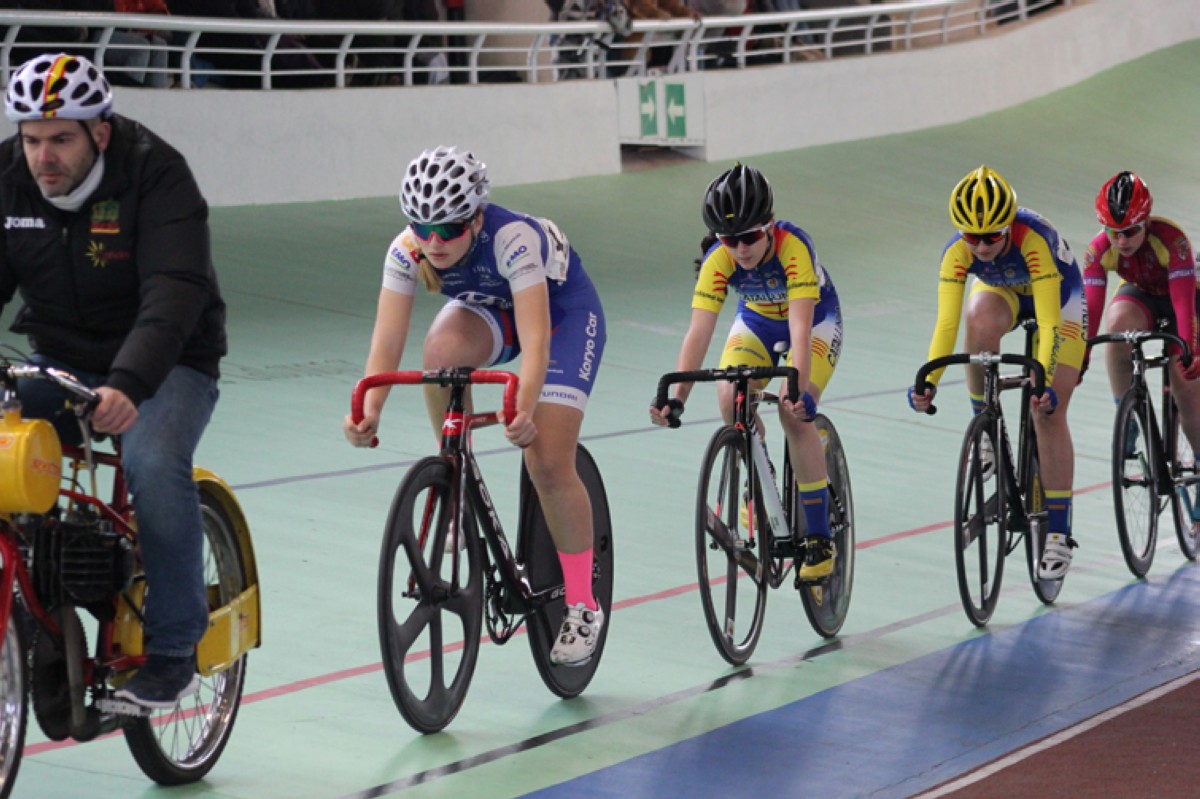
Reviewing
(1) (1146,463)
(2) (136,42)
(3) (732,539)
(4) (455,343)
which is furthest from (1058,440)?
(2) (136,42)

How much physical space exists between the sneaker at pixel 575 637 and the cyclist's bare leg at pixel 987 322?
6.92 ft

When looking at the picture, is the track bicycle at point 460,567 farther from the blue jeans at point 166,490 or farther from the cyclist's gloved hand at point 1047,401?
the cyclist's gloved hand at point 1047,401

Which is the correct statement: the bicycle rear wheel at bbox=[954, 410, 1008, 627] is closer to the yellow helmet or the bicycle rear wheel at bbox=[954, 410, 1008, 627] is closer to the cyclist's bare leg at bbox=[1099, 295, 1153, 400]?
the yellow helmet

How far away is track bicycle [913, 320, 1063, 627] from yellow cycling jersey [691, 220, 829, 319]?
0.59 metres

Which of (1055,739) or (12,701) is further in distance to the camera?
(1055,739)

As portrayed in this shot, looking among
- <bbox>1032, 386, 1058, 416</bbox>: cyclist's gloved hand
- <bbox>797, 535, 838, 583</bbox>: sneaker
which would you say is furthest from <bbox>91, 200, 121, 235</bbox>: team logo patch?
<bbox>1032, 386, 1058, 416</bbox>: cyclist's gloved hand

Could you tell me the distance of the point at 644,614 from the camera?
5.75 m

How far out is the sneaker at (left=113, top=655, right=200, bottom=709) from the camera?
11.4ft

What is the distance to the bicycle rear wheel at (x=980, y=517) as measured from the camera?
573cm

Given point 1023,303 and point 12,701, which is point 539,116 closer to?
point 1023,303

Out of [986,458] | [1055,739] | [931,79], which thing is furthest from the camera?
[931,79]

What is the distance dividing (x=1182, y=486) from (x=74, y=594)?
197 inches

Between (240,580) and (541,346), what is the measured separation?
93 centimetres

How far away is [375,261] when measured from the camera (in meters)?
11.4
